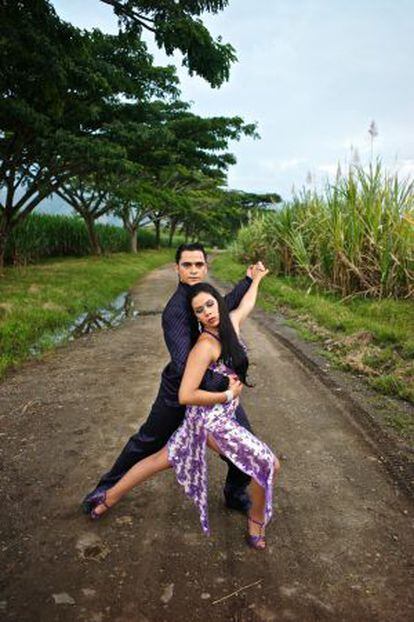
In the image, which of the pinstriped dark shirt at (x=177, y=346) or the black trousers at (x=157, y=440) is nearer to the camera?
the pinstriped dark shirt at (x=177, y=346)

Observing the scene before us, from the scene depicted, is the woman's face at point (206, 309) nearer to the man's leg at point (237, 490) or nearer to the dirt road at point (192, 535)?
the man's leg at point (237, 490)

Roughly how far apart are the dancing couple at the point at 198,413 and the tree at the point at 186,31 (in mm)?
5209

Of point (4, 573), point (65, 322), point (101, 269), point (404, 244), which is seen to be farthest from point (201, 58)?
point (101, 269)

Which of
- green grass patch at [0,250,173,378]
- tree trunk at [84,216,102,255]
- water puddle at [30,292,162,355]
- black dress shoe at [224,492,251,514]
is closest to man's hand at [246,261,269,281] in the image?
black dress shoe at [224,492,251,514]

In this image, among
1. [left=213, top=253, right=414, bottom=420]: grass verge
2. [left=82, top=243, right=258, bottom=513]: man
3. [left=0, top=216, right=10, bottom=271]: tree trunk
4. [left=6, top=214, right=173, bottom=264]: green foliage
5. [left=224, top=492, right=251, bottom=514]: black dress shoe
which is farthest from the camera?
[left=6, top=214, right=173, bottom=264]: green foliage

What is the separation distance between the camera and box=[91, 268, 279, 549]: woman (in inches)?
95.8

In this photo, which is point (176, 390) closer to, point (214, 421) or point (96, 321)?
point (214, 421)

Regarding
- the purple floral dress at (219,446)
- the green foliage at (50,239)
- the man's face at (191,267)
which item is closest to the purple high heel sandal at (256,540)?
the purple floral dress at (219,446)

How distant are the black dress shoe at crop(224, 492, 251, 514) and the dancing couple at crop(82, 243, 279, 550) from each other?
0.23 m

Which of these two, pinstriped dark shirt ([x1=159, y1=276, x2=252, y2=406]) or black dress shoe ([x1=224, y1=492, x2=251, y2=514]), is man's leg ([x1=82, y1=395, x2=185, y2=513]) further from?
black dress shoe ([x1=224, y1=492, x2=251, y2=514])

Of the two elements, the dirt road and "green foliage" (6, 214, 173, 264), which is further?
"green foliage" (6, 214, 173, 264)

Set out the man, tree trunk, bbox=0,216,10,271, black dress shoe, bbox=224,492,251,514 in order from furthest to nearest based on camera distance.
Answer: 1. tree trunk, bbox=0,216,10,271
2. black dress shoe, bbox=224,492,251,514
3. the man

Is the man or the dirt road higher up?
the man

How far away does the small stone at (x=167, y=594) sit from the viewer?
228cm
